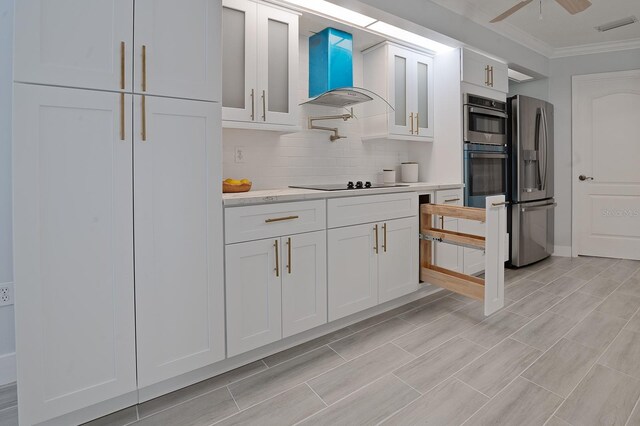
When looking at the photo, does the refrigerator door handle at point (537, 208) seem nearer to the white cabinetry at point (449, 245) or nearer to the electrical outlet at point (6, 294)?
the white cabinetry at point (449, 245)

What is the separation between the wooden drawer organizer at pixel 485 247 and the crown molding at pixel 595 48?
11.2ft

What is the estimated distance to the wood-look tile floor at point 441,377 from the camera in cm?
157

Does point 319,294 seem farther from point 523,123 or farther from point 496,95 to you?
point 523,123

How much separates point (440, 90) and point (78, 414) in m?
3.56

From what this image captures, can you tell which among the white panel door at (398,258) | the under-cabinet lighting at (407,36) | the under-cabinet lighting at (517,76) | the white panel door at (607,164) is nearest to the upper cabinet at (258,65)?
the under-cabinet lighting at (407,36)

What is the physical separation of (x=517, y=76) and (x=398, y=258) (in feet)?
11.2

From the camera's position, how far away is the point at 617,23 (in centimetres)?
366

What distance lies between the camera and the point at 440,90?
340 centimetres

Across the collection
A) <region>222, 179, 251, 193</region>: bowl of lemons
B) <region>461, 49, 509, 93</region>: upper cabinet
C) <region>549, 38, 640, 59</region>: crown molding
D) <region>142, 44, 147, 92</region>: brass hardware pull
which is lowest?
<region>222, 179, 251, 193</region>: bowl of lemons

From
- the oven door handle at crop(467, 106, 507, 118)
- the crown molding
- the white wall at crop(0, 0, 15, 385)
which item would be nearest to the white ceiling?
the crown molding

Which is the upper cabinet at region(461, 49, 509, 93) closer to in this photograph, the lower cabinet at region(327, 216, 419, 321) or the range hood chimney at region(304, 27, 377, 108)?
the range hood chimney at region(304, 27, 377, 108)

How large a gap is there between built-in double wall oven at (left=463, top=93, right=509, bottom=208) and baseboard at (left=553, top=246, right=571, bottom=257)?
1560mm

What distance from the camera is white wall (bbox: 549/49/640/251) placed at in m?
4.44

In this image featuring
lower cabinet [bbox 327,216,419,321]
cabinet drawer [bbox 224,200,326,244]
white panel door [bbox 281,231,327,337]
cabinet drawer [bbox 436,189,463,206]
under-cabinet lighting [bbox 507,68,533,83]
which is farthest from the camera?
under-cabinet lighting [bbox 507,68,533,83]
